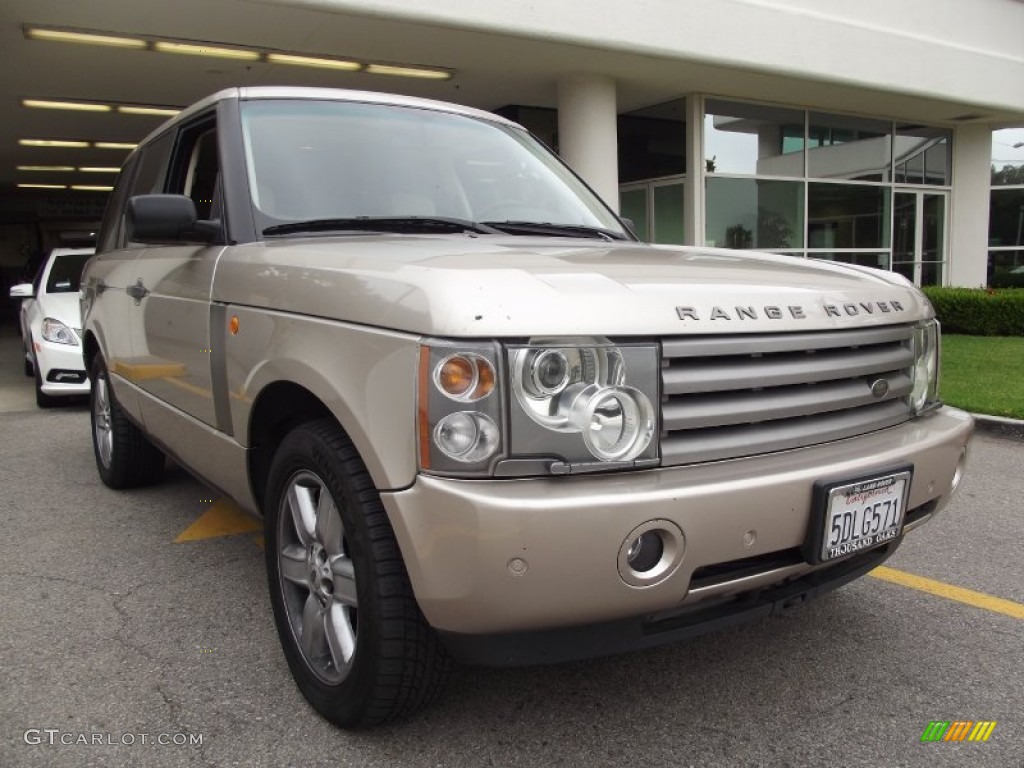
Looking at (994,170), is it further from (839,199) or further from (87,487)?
(87,487)

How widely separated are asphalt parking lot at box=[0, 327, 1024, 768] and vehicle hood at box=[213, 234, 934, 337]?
115 centimetres

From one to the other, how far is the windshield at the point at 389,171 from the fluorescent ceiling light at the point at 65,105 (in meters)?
11.5

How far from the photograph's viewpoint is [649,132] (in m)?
14.2

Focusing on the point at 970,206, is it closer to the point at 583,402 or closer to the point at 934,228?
the point at 934,228

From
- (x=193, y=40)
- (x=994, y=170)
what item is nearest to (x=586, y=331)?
(x=193, y=40)

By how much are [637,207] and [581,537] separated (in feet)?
43.9

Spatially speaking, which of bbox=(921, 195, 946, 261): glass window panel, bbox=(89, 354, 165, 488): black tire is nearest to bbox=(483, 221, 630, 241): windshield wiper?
bbox=(89, 354, 165, 488): black tire

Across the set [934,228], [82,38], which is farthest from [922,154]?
[82,38]

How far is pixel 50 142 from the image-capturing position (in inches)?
637

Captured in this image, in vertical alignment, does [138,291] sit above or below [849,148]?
below

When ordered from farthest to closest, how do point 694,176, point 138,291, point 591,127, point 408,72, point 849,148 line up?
point 849,148 → point 694,176 → point 591,127 → point 408,72 → point 138,291

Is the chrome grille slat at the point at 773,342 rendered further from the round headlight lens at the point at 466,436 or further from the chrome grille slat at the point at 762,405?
the round headlight lens at the point at 466,436

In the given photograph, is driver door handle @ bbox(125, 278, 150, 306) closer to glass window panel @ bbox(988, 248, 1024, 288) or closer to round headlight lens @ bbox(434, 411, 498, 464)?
round headlight lens @ bbox(434, 411, 498, 464)

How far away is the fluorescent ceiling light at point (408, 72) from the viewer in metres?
11.1
